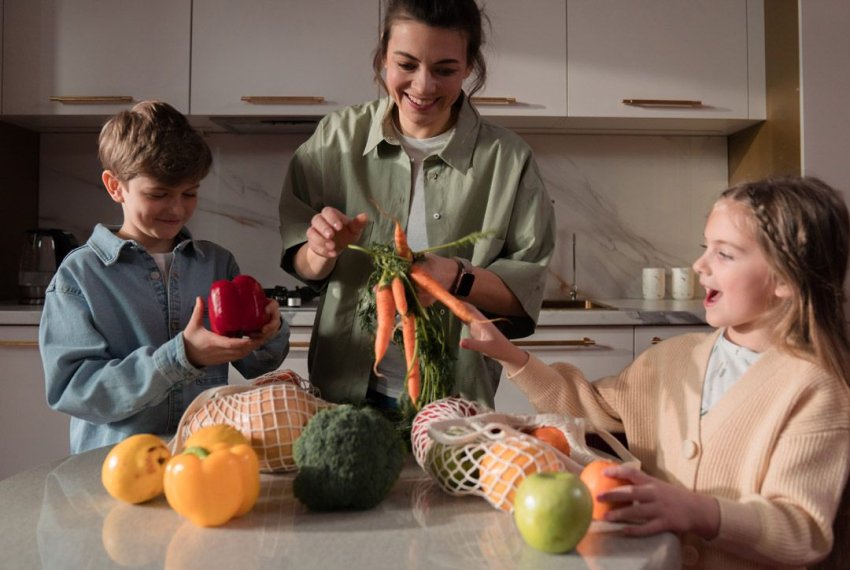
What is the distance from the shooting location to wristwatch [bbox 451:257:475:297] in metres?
1.41

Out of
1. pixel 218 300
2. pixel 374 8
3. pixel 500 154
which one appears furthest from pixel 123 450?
pixel 374 8

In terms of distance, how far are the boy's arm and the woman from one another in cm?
36

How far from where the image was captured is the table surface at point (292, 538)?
81 centimetres

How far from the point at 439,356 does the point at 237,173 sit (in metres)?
2.40

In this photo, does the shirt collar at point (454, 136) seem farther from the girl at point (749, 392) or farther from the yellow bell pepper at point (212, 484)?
the yellow bell pepper at point (212, 484)

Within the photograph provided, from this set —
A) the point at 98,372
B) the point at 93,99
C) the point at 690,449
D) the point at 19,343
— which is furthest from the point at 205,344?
the point at 93,99

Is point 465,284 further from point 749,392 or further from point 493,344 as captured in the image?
point 749,392

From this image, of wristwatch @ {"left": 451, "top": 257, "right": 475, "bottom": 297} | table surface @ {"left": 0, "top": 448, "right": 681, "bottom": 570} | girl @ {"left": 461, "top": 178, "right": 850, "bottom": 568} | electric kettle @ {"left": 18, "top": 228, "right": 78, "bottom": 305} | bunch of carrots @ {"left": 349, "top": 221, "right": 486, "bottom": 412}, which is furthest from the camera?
electric kettle @ {"left": 18, "top": 228, "right": 78, "bottom": 305}

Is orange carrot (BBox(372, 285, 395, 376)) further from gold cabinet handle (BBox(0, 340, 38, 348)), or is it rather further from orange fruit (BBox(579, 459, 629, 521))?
gold cabinet handle (BBox(0, 340, 38, 348))

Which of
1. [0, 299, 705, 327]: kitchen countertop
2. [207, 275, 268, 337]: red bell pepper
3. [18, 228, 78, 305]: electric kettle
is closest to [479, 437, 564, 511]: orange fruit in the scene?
[207, 275, 268, 337]: red bell pepper

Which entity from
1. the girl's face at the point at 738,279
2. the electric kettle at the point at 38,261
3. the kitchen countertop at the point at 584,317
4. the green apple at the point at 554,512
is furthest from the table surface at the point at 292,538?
the electric kettle at the point at 38,261

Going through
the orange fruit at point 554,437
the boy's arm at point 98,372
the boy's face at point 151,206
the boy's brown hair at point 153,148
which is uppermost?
the boy's brown hair at point 153,148

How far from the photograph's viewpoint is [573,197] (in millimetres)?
3529

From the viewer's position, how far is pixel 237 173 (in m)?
3.48
